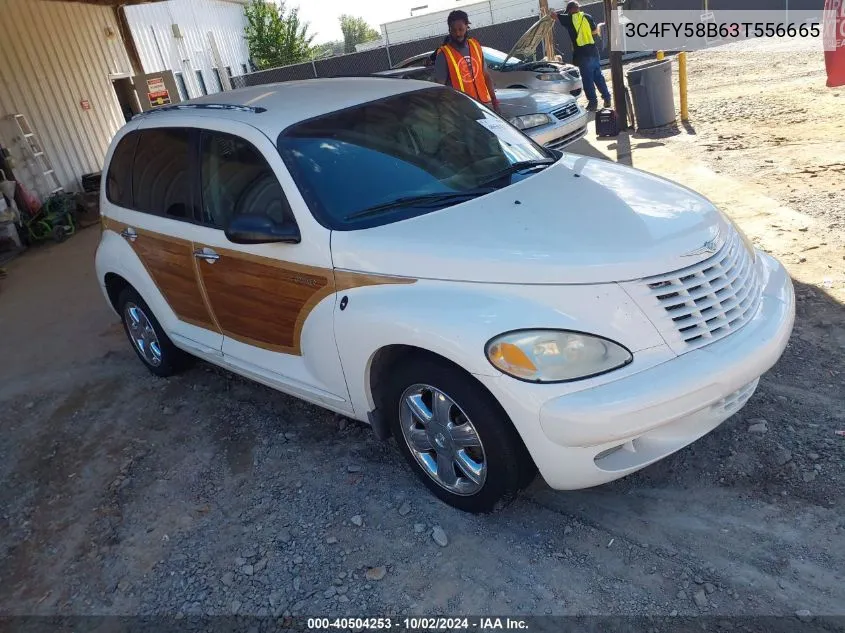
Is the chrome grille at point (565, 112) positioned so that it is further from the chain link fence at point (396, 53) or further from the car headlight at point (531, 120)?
the chain link fence at point (396, 53)

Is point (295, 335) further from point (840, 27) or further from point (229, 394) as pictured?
point (840, 27)

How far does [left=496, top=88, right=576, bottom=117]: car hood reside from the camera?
935 centimetres

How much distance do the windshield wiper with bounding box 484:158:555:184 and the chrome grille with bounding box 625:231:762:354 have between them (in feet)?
3.91

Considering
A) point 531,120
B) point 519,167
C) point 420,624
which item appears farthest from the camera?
point 531,120

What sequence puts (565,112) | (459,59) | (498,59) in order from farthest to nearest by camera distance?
(498,59)
(565,112)
(459,59)

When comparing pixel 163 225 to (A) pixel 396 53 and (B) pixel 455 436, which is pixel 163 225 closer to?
(B) pixel 455 436

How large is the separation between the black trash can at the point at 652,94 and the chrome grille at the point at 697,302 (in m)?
7.77

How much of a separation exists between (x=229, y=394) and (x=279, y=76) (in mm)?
25253

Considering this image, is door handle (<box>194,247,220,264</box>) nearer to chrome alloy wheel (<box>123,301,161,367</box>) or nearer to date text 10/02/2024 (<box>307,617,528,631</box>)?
chrome alloy wheel (<box>123,301,161,367</box>)

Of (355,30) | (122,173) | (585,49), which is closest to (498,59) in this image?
(585,49)

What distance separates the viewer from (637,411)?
262 centimetres

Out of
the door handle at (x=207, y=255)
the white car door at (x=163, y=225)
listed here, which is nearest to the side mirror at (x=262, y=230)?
the door handle at (x=207, y=255)

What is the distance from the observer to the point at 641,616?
260cm

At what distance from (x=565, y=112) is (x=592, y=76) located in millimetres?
4081
